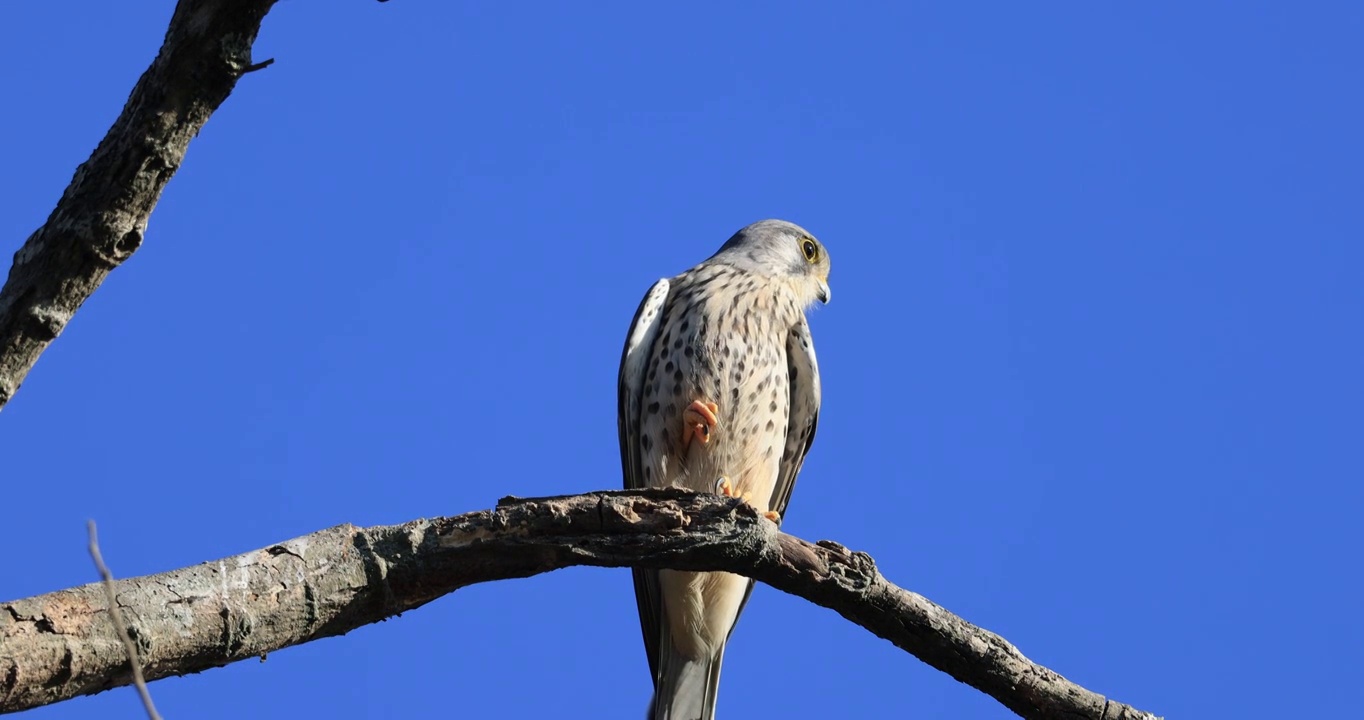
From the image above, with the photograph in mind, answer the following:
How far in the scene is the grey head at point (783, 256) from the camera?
20.7ft

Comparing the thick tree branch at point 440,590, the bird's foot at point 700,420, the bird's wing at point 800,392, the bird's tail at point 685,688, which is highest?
the bird's wing at point 800,392

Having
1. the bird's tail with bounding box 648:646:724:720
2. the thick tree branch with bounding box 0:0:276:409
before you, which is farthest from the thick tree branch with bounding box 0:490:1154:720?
the bird's tail with bounding box 648:646:724:720

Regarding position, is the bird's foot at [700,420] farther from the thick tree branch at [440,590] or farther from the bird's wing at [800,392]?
the thick tree branch at [440,590]

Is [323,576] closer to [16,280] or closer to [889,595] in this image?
[16,280]

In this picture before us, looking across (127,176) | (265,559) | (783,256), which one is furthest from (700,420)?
(127,176)

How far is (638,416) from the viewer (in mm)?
5543

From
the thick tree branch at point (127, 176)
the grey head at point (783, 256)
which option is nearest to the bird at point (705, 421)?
the grey head at point (783, 256)

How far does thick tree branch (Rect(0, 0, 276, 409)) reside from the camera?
250 centimetres

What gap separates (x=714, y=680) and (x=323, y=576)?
8.66 ft

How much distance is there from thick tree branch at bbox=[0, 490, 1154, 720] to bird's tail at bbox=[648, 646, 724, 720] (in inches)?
66.5

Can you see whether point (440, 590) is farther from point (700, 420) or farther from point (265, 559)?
point (700, 420)

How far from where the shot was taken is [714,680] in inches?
206

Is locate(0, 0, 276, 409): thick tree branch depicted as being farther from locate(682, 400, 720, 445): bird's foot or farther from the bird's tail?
the bird's tail

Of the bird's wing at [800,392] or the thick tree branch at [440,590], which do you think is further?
the bird's wing at [800,392]
